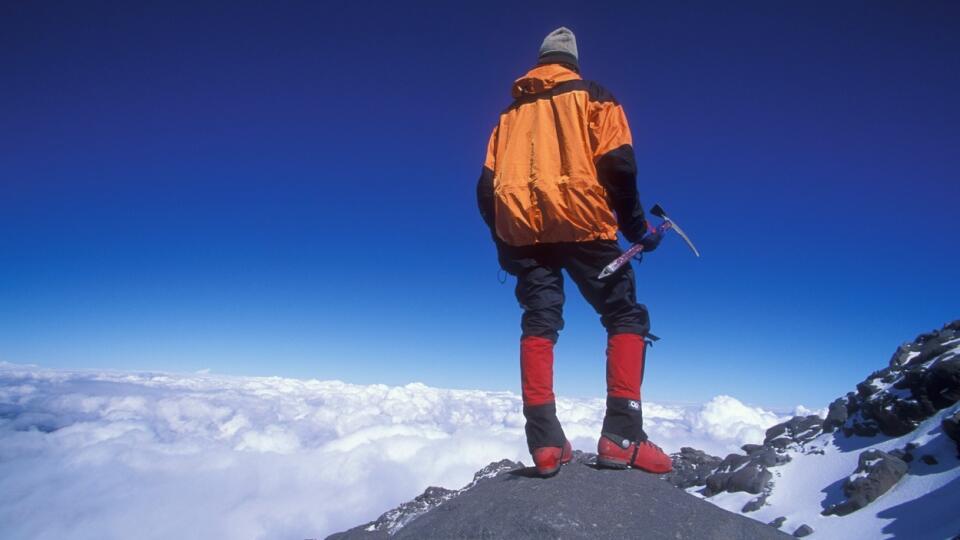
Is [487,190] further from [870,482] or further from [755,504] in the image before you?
[755,504]

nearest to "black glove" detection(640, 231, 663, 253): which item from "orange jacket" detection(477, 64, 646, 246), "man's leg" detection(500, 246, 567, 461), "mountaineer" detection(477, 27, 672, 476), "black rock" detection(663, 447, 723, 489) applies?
"mountaineer" detection(477, 27, 672, 476)

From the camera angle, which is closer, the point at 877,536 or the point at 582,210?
the point at 582,210

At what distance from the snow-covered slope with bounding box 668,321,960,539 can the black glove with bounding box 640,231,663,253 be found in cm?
1448

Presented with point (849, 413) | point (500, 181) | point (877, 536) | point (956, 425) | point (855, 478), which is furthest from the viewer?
point (849, 413)

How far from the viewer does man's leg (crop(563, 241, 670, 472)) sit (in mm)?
4914

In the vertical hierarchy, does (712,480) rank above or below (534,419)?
below

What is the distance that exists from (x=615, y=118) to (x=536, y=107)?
945mm

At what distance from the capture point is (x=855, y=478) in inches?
864

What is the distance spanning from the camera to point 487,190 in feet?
18.2

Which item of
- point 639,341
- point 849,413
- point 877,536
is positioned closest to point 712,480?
point 849,413

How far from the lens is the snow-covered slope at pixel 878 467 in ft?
60.1

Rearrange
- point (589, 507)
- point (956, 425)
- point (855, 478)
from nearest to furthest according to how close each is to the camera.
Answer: point (589, 507), point (956, 425), point (855, 478)

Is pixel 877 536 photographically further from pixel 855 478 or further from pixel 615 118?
pixel 615 118

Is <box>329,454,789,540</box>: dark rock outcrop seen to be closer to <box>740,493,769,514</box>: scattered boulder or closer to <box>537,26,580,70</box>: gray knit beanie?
<box>537,26,580,70</box>: gray knit beanie
